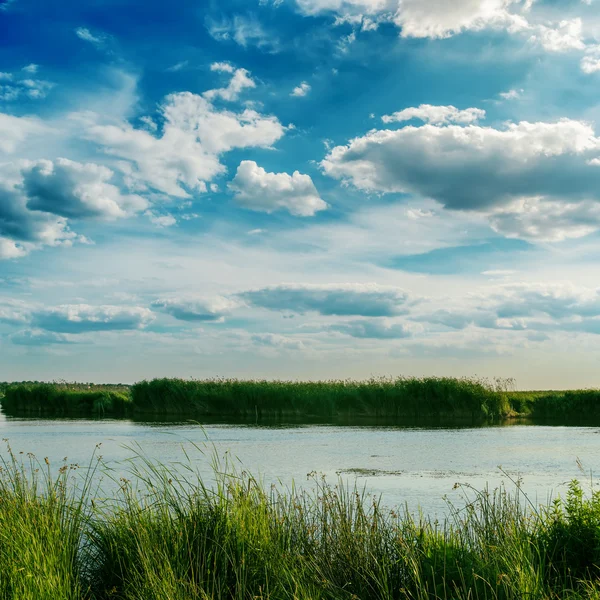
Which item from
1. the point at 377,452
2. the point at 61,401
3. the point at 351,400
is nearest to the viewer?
the point at 377,452

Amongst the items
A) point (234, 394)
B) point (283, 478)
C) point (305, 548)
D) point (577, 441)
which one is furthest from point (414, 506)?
point (234, 394)

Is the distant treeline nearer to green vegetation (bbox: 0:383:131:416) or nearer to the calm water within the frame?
green vegetation (bbox: 0:383:131:416)

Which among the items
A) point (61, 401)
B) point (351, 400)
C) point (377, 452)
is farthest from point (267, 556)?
point (61, 401)

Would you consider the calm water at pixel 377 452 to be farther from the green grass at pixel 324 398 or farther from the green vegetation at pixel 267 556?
the green grass at pixel 324 398

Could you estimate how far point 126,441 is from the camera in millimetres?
20734

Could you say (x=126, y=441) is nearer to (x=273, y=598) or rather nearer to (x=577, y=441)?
(x=577, y=441)

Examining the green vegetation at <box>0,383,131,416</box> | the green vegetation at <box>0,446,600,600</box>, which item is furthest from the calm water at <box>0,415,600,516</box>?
the green vegetation at <box>0,383,131,416</box>

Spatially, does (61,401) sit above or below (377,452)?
above

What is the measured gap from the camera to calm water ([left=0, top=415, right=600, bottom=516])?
12.2 meters

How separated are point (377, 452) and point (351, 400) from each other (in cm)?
1533

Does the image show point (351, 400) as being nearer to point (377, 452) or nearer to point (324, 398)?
point (324, 398)

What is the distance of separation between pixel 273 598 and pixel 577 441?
17848 mm

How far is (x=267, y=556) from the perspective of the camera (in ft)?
19.2

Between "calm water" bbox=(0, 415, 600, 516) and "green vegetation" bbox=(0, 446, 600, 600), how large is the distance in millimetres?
1946
